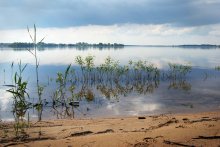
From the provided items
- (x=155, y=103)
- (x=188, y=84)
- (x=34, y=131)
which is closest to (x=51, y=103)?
(x=155, y=103)

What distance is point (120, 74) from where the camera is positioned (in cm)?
3469

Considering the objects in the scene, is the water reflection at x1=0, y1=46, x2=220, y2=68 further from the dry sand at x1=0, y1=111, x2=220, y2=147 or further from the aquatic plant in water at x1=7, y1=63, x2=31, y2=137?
the dry sand at x1=0, y1=111, x2=220, y2=147

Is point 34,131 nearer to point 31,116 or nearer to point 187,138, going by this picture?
point 187,138

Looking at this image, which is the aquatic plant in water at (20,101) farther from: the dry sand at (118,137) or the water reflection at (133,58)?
the water reflection at (133,58)

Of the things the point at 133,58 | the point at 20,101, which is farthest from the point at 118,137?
the point at 133,58

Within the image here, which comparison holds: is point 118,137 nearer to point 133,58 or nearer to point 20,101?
point 20,101

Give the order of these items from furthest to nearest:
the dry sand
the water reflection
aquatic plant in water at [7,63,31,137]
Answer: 1. the water reflection
2. aquatic plant in water at [7,63,31,137]
3. the dry sand

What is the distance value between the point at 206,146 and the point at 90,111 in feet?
36.2

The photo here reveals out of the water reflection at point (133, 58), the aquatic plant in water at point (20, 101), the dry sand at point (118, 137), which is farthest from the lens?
the water reflection at point (133, 58)

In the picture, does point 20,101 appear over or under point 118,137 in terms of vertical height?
over

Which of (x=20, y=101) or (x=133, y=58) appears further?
(x=133, y=58)

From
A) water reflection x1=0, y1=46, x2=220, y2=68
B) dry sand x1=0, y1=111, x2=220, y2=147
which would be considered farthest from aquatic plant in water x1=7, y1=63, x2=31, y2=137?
water reflection x1=0, y1=46, x2=220, y2=68

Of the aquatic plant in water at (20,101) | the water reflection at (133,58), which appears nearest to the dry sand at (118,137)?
the aquatic plant in water at (20,101)

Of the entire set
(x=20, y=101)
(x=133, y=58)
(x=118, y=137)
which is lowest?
(x=118, y=137)
